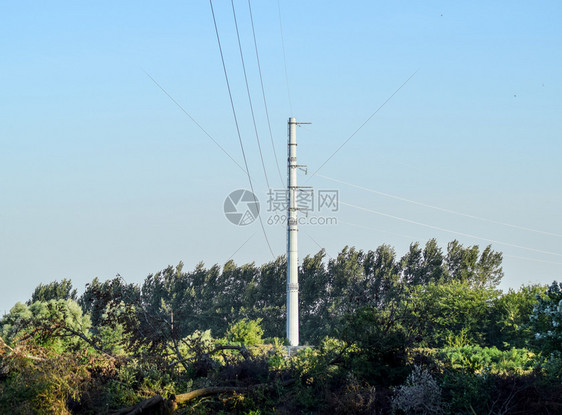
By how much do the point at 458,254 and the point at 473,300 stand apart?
19.4 metres

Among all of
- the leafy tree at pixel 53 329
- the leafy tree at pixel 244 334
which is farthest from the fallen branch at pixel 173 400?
the leafy tree at pixel 244 334

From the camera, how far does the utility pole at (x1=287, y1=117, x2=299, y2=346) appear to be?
39.4m

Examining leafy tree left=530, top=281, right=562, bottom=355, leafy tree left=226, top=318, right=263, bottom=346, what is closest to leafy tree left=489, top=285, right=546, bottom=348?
leafy tree left=226, top=318, right=263, bottom=346

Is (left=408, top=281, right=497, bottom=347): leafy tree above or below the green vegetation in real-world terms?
below

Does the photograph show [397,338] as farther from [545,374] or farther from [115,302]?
[115,302]

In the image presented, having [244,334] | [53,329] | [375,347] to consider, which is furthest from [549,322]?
[244,334]

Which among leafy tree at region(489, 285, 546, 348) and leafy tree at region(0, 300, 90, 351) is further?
leafy tree at region(489, 285, 546, 348)

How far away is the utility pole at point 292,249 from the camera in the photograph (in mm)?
39406

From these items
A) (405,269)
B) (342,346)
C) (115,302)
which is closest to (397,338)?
(342,346)

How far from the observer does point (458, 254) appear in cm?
5128

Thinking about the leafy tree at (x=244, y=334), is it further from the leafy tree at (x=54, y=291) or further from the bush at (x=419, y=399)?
the leafy tree at (x=54, y=291)

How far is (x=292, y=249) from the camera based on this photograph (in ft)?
129

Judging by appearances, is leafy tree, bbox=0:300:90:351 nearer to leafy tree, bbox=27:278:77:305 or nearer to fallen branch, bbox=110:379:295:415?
fallen branch, bbox=110:379:295:415

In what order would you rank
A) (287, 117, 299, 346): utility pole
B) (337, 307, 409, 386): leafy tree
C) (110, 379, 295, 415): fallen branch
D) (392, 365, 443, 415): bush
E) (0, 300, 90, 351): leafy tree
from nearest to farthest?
(392, 365, 443, 415): bush → (110, 379, 295, 415): fallen branch → (337, 307, 409, 386): leafy tree → (0, 300, 90, 351): leafy tree → (287, 117, 299, 346): utility pole
